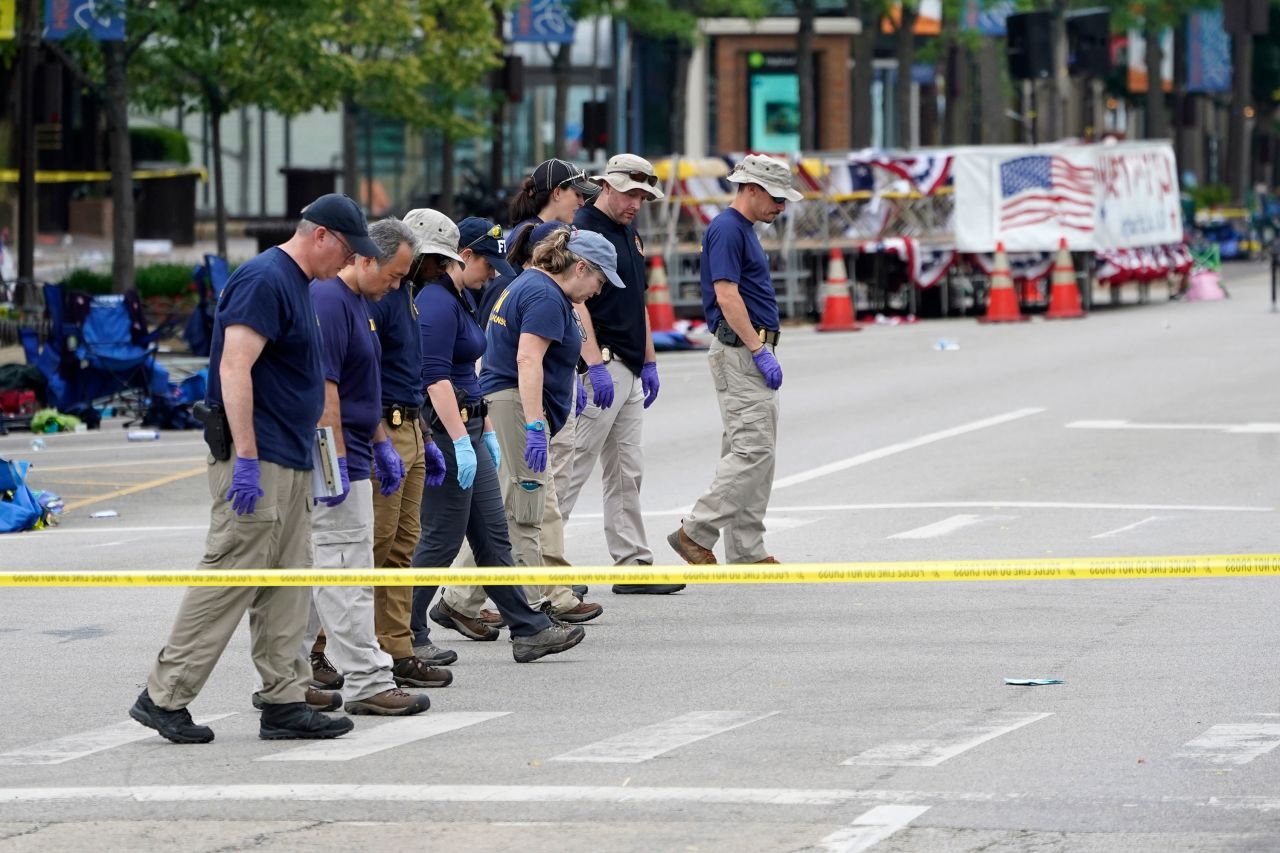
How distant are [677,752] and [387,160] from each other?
161 ft

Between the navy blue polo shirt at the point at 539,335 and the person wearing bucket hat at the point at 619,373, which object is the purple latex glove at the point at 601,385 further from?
the navy blue polo shirt at the point at 539,335

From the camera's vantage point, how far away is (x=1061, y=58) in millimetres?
45312

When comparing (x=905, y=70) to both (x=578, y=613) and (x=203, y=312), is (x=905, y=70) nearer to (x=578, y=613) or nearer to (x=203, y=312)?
(x=203, y=312)

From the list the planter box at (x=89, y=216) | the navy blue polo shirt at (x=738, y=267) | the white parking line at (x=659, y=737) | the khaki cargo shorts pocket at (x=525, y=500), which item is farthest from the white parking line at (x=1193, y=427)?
the planter box at (x=89, y=216)

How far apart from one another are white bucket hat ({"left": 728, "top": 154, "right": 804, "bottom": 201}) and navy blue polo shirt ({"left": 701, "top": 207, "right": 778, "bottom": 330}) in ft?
0.67

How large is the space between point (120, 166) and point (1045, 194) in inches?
473

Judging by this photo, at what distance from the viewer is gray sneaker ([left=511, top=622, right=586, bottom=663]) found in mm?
9438

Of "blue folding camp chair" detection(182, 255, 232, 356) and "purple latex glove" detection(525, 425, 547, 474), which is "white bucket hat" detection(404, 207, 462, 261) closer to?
"purple latex glove" detection(525, 425, 547, 474)

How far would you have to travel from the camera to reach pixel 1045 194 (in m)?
30.8

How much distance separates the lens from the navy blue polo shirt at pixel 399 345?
28.6ft

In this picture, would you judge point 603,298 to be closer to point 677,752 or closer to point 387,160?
point 677,752

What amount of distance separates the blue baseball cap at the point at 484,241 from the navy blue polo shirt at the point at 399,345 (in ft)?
2.64

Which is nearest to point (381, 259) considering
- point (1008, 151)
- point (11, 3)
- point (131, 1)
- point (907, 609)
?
point (907, 609)

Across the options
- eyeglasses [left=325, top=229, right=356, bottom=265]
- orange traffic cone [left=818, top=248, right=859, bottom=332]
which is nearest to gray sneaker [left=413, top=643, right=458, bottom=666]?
eyeglasses [left=325, top=229, right=356, bottom=265]
